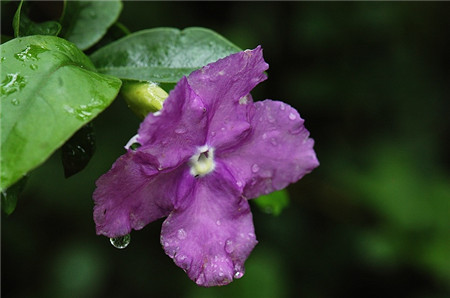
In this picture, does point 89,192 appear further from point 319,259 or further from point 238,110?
point 238,110

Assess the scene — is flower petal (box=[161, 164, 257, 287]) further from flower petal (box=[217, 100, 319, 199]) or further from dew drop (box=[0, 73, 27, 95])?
dew drop (box=[0, 73, 27, 95])

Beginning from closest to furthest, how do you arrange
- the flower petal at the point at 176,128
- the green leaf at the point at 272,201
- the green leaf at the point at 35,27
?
the flower petal at the point at 176,128
the green leaf at the point at 35,27
the green leaf at the point at 272,201

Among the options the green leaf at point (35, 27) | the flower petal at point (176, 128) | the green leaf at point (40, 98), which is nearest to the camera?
the green leaf at point (40, 98)

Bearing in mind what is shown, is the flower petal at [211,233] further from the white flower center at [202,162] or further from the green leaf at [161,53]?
the green leaf at [161,53]

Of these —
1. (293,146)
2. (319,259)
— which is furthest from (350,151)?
(293,146)

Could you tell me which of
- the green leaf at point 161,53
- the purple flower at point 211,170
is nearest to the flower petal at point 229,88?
the purple flower at point 211,170

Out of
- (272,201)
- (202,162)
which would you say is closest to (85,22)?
(202,162)

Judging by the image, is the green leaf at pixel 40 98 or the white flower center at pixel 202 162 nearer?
the green leaf at pixel 40 98
